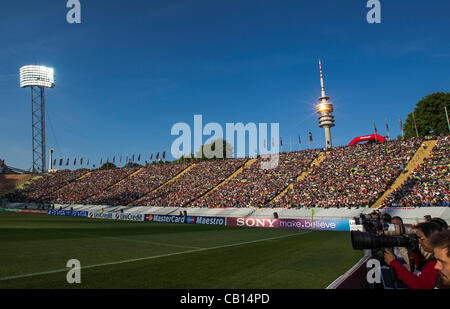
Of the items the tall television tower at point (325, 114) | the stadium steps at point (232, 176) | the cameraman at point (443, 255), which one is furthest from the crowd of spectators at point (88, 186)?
the cameraman at point (443, 255)

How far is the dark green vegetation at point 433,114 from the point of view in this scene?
213 feet

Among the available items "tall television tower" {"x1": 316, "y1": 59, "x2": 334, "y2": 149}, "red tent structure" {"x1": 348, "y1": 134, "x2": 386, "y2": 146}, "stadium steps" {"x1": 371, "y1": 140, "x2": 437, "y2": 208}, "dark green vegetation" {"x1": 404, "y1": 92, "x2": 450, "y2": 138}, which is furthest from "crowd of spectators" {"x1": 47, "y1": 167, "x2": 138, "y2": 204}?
"dark green vegetation" {"x1": 404, "y1": 92, "x2": 450, "y2": 138}

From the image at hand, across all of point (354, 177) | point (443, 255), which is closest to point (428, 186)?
point (354, 177)

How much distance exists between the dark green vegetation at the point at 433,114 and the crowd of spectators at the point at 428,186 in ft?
96.2

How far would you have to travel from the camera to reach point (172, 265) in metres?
11.0

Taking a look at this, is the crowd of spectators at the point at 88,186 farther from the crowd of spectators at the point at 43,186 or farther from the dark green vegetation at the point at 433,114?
the dark green vegetation at the point at 433,114

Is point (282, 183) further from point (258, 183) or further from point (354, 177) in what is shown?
point (354, 177)

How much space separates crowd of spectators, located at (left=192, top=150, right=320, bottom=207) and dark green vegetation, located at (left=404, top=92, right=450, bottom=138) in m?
29.2

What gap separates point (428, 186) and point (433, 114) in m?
40.2

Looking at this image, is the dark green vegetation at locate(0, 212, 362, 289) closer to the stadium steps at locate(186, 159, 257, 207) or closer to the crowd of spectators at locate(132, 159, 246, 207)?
the stadium steps at locate(186, 159, 257, 207)
